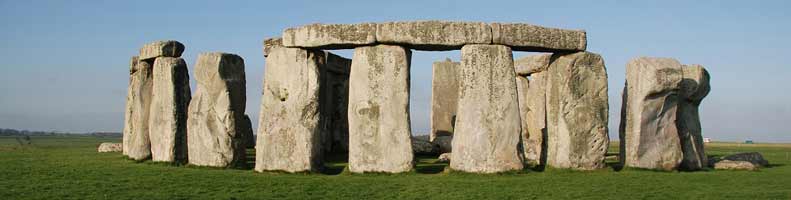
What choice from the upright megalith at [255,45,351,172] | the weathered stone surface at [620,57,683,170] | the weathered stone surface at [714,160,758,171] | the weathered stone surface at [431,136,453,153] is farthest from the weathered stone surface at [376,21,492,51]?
the weathered stone surface at [431,136,453,153]

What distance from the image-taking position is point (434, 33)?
12445mm

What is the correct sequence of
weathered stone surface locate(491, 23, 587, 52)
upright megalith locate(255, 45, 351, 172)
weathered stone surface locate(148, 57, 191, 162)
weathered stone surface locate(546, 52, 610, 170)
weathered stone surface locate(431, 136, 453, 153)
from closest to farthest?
weathered stone surface locate(491, 23, 587, 52)
upright megalith locate(255, 45, 351, 172)
weathered stone surface locate(546, 52, 610, 170)
weathered stone surface locate(148, 57, 191, 162)
weathered stone surface locate(431, 136, 453, 153)

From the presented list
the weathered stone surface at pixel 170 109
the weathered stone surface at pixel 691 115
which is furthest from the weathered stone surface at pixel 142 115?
the weathered stone surface at pixel 691 115

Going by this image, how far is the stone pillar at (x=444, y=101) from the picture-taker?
20750 mm

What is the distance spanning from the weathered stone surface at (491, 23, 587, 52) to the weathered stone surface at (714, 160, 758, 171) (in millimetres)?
3760

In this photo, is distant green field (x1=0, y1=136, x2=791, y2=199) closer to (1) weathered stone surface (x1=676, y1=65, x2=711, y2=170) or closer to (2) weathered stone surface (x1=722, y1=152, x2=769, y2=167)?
(1) weathered stone surface (x1=676, y1=65, x2=711, y2=170)

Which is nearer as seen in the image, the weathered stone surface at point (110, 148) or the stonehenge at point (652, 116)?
the stonehenge at point (652, 116)

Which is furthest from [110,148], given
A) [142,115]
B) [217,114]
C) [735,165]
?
[735,165]

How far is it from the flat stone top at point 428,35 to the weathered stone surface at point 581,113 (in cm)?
59

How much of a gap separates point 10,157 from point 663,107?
13.0 meters

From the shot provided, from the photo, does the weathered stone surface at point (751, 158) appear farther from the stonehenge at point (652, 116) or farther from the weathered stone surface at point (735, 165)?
the stonehenge at point (652, 116)

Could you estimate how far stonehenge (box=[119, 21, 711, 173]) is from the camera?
12.5 metres

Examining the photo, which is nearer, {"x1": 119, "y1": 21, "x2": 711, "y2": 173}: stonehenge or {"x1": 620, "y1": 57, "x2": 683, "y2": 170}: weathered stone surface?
{"x1": 119, "y1": 21, "x2": 711, "y2": 173}: stonehenge

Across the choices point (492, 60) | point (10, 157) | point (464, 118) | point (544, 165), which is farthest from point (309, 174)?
point (10, 157)
